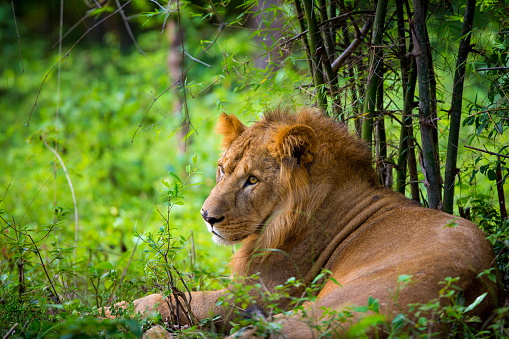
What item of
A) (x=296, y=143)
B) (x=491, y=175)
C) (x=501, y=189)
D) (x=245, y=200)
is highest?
(x=296, y=143)

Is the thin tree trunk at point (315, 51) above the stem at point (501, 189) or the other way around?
above

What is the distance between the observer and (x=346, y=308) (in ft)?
7.91

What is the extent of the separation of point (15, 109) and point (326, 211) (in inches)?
432

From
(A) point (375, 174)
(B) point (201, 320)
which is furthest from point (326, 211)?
(B) point (201, 320)

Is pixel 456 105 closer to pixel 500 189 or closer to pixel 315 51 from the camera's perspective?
pixel 500 189

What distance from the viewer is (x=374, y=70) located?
3785 mm

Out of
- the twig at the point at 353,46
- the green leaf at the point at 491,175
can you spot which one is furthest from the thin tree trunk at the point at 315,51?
the green leaf at the point at 491,175

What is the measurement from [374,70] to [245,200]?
1228mm

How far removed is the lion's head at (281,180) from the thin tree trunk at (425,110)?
38 centimetres

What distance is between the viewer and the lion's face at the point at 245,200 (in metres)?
3.59

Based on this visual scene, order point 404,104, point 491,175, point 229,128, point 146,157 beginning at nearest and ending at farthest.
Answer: point 491,175 < point 404,104 < point 229,128 < point 146,157

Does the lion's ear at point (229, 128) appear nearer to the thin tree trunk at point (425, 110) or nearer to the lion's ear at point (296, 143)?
the lion's ear at point (296, 143)

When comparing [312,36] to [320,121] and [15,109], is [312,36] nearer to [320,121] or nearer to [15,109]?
[320,121]

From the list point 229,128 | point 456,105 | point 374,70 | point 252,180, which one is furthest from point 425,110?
point 229,128
